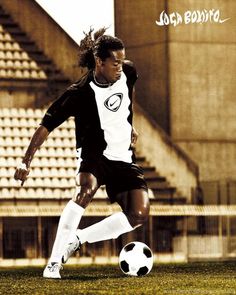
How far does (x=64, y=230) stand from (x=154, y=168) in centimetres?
1684

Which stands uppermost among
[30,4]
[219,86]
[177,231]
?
[30,4]

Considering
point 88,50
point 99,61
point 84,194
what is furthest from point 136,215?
point 88,50

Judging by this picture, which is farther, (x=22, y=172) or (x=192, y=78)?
(x=192, y=78)

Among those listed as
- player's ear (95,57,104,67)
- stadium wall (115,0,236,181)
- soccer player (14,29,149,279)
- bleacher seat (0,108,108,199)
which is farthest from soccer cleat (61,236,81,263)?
stadium wall (115,0,236,181)

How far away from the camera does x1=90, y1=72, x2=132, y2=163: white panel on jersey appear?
9438 millimetres

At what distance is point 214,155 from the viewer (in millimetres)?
28078

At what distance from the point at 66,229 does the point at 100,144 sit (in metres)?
0.75

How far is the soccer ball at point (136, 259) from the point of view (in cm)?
965

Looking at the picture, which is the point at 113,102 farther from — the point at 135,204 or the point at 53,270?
the point at 53,270

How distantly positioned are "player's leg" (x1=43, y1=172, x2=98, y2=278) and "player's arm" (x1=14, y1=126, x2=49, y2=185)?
0.42 meters

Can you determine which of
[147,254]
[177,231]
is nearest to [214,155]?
[177,231]

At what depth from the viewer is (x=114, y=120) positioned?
9.45 metres

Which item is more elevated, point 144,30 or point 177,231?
point 144,30

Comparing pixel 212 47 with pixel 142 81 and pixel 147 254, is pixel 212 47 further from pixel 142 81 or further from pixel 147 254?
pixel 147 254
